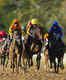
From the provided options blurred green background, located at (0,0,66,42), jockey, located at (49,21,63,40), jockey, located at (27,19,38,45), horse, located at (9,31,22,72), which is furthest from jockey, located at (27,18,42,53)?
blurred green background, located at (0,0,66,42)

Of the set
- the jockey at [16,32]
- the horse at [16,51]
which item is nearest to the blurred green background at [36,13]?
the jockey at [16,32]

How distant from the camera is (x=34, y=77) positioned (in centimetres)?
938

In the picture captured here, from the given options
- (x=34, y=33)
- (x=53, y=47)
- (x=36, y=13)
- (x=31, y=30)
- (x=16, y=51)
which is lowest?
(x=16, y=51)

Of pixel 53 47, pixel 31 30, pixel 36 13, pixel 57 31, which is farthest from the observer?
pixel 36 13

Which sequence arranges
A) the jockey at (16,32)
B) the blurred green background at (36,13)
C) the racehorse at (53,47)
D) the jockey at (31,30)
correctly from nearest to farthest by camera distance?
A: the jockey at (16,32) → the racehorse at (53,47) → the jockey at (31,30) → the blurred green background at (36,13)

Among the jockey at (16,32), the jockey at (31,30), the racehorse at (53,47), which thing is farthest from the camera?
the jockey at (31,30)

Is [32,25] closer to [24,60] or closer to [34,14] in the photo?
[24,60]

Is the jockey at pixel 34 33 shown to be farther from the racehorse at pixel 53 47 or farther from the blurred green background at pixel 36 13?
the blurred green background at pixel 36 13

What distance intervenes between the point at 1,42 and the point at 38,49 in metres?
2.29

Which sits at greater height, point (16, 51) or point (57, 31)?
point (57, 31)

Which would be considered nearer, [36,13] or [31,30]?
[31,30]

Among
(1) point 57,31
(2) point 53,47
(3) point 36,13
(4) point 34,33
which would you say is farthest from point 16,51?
(3) point 36,13

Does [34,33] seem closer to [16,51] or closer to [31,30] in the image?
[31,30]

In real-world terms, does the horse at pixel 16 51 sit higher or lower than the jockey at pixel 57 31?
lower
